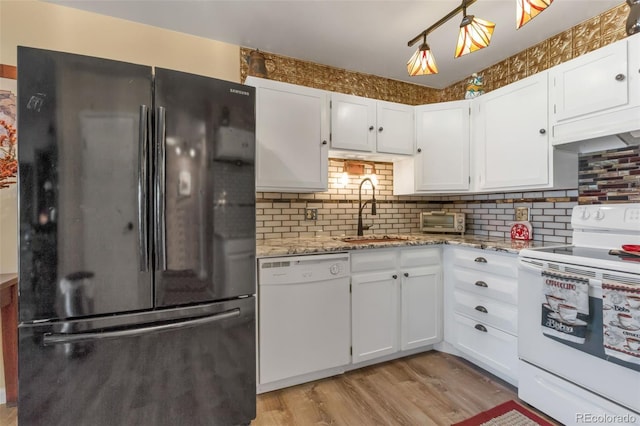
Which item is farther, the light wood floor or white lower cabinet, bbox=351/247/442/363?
white lower cabinet, bbox=351/247/442/363

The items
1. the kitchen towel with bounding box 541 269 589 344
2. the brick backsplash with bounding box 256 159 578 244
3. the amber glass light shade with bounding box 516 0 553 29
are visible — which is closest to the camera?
the amber glass light shade with bounding box 516 0 553 29

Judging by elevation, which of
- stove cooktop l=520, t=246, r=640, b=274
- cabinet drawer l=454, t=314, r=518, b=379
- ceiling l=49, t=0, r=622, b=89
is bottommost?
cabinet drawer l=454, t=314, r=518, b=379

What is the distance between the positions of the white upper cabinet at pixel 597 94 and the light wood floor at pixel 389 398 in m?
1.77

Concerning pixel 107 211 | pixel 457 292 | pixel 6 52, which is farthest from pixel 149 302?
pixel 457 292

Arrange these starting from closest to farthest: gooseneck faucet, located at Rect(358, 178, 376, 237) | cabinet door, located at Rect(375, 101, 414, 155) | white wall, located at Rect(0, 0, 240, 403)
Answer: white wall, located at Rect(0, 0, 240, 403)
cabinet door, located at Rect(375, 101, 414, 155)
gooseneck faucet, located at Rect(358, 178, 376, 237)

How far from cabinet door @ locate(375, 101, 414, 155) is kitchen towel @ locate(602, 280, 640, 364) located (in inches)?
67.1

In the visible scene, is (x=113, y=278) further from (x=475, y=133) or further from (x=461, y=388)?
(x=475, y=133)

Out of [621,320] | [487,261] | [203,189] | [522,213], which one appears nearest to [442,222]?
[522,213]

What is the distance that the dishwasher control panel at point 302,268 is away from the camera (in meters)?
1.88

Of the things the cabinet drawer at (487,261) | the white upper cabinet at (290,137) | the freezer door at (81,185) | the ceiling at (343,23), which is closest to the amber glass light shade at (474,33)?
the ceiling at (343,23)

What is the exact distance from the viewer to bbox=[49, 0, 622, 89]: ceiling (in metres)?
1.96

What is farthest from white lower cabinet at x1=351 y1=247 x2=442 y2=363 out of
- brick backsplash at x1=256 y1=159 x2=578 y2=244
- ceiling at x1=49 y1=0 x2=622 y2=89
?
ceiling at x1=49 y1=0 x2=622 y2=89

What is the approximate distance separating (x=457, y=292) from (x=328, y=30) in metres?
2.29

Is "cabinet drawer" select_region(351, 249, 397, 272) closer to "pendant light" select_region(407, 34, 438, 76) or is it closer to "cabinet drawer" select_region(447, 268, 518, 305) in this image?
"cabinet drawer" select_region(447, 268, 518, 305)
